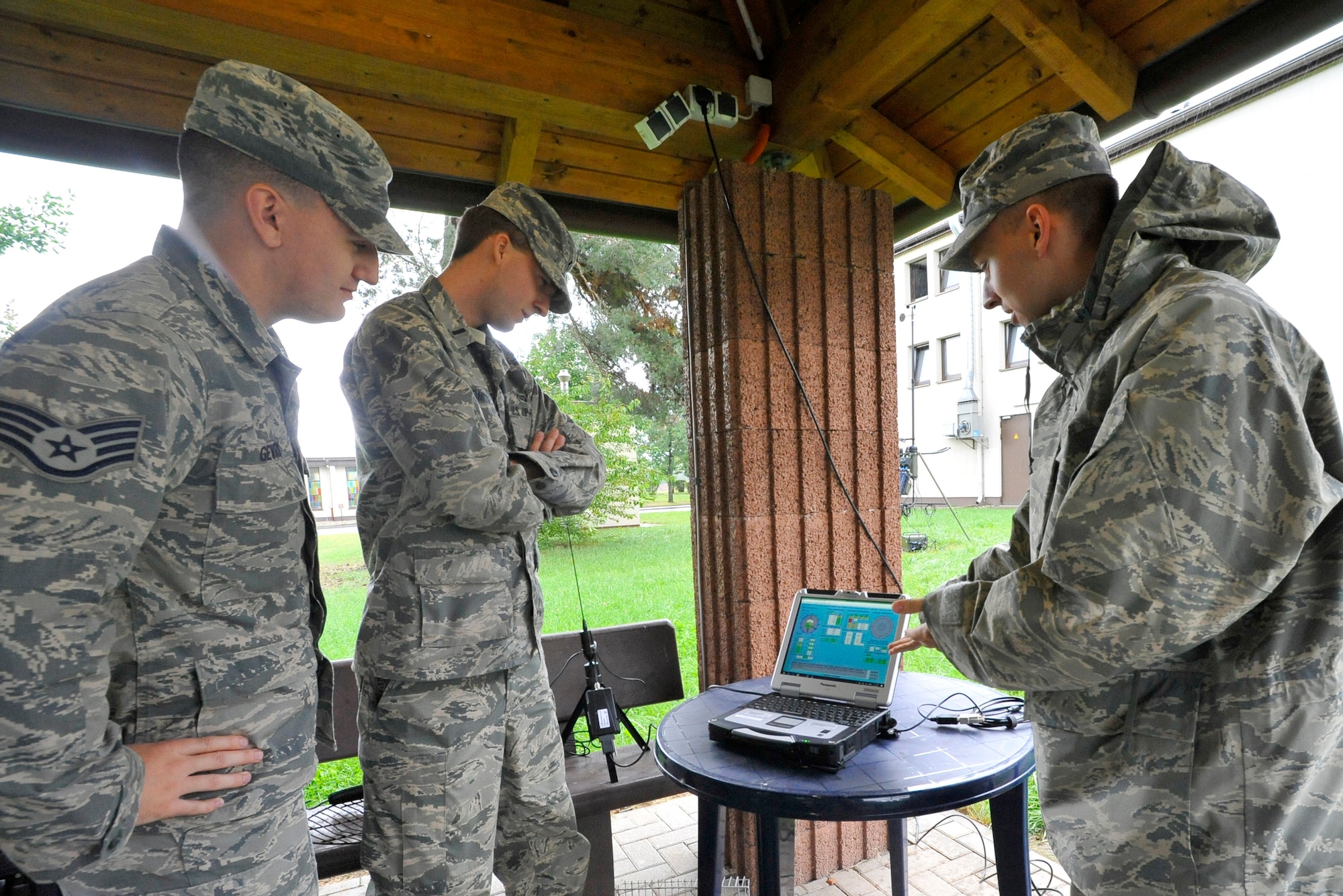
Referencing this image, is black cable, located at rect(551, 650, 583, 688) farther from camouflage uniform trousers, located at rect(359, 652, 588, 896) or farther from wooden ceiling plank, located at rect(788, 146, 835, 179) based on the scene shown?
wooden ceiling plank, located at rect(788, 146, 835, 179)

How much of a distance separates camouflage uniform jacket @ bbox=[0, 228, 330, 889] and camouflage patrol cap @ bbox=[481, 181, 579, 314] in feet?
2.60

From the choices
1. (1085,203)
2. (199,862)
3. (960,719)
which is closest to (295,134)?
(199,862)

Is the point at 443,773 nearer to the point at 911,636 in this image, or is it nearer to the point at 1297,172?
the point at 911,636

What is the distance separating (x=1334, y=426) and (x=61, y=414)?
1.58 m

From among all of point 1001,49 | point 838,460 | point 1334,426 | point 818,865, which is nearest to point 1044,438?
point 1334,426

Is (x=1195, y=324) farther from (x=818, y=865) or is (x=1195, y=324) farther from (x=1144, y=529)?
(x=818, y=865)

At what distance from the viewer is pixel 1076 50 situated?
192 cm

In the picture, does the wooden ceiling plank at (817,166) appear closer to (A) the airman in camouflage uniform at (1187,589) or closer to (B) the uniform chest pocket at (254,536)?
(A) the airman in camouflage uniform at (1187,589)

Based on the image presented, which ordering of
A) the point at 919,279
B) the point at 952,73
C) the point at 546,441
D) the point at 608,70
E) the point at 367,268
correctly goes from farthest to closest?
1. the point at 919,279
2. the point at 952,73
3. the point at 608,70
4. the point at 546,441
5. the point at 367,268

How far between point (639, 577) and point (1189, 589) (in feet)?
15.0

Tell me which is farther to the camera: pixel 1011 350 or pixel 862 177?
pixel 1011 350

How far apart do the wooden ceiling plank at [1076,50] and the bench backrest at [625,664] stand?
2277 millimetres

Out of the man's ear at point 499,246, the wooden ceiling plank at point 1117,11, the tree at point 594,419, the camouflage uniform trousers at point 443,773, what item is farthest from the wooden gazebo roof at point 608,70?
the tree at point 594,419

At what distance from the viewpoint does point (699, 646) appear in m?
2.69
